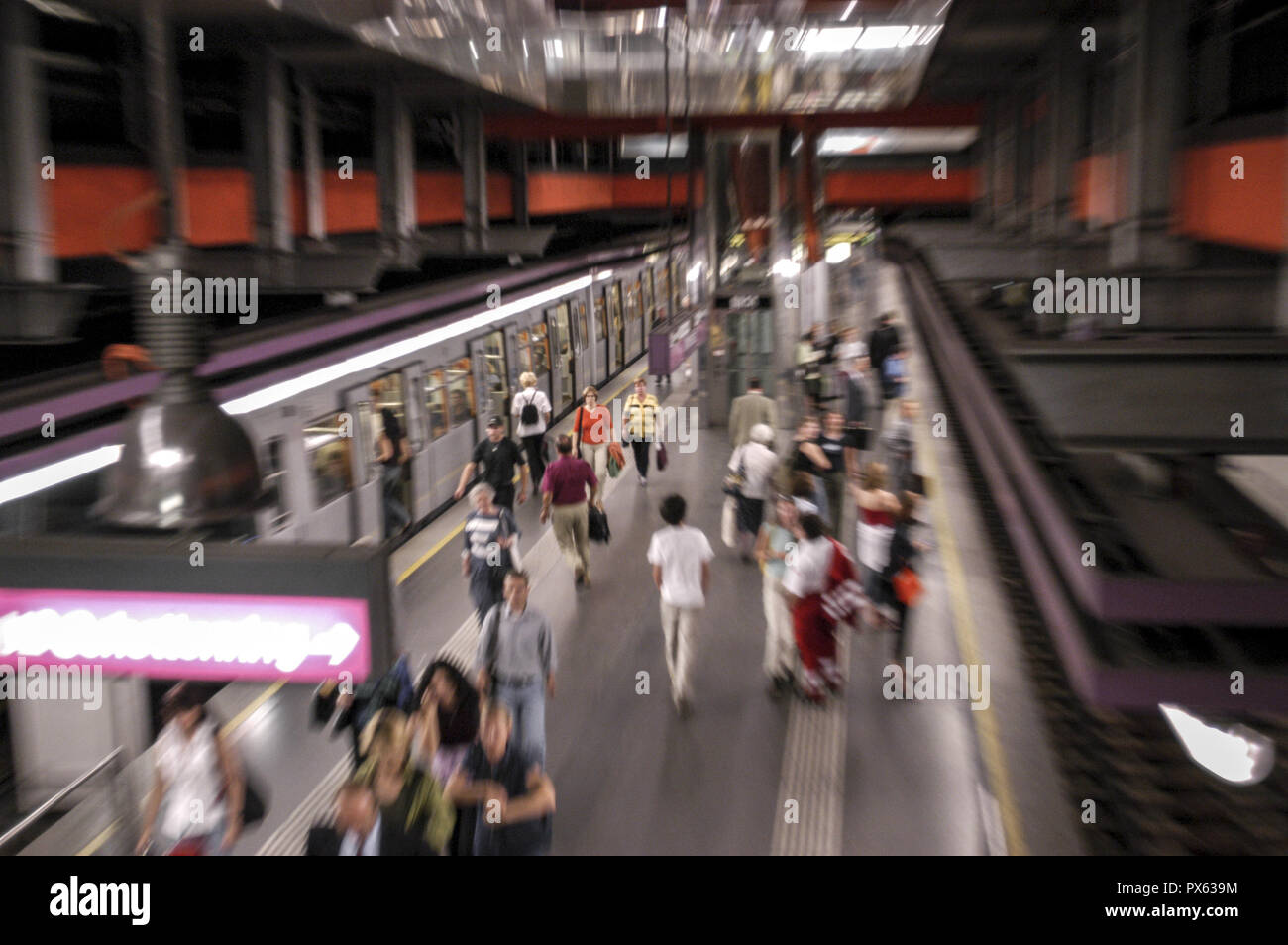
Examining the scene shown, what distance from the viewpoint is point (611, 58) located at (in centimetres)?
2381

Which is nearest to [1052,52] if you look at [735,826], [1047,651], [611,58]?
[611,58]

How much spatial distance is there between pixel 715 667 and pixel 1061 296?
5.64 m

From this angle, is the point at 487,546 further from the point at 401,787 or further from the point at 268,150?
the point at 268,150

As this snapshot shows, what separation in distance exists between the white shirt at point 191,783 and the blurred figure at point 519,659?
1.33 m

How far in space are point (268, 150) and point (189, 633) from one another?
40.4 feet

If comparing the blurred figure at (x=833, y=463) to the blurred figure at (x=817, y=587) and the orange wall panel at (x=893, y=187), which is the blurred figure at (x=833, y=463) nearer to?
the blurred figure at (x=817, y=587)

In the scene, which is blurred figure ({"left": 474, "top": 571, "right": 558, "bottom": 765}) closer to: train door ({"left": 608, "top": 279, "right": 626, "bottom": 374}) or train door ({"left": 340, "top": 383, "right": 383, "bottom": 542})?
train door ({"left": 340, "top": 383, "right": 383, "bottom": 542})

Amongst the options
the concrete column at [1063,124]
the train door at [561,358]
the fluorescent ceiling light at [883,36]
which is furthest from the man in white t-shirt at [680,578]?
the fluorescent ceiling light at [883,36]

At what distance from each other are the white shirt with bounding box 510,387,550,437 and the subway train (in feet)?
2.80

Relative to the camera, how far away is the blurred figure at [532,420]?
12.4m

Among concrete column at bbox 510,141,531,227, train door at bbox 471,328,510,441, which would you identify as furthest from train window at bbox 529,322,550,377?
concrete column at bbox 510,141,531,227

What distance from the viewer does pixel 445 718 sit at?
5055 millimetres

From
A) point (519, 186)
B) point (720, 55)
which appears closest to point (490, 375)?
point (720, 55)
